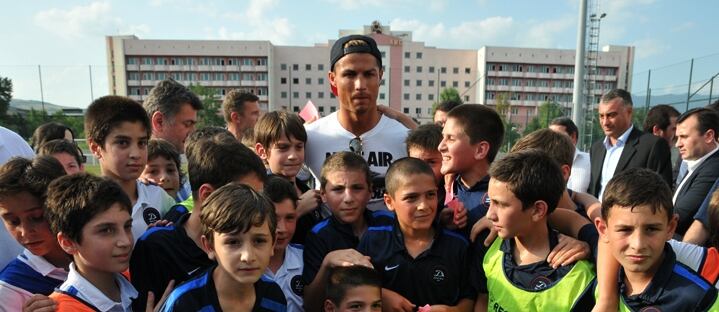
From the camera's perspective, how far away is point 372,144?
10.0 feet

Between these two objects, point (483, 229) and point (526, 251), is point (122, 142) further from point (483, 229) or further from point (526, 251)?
point (526, 251)

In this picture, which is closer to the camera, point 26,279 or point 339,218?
point 26,279

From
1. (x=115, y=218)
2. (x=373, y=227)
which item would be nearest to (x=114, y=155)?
(x=115, y=218)

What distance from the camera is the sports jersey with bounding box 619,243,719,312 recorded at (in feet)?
5.46

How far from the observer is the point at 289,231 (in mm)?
2336

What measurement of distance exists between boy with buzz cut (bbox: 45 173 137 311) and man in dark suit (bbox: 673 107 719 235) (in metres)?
4.08

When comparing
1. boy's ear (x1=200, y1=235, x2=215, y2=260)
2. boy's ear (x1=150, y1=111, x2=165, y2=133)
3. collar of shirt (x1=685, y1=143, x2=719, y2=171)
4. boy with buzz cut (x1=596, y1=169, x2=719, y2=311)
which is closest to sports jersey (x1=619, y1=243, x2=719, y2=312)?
boy with buzz cut (x1=596, y1=169, x2=719, y2=311)

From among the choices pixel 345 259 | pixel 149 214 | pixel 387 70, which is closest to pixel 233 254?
pixel 345 259

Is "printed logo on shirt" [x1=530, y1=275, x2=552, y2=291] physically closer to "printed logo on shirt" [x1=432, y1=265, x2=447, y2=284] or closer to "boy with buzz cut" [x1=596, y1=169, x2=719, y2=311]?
"boy with buzz cut" [x1=596, y1=169, x2=719, y2=311]

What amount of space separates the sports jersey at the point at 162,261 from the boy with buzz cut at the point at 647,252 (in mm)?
1861

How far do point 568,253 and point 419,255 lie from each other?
0.70 m

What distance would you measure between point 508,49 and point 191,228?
74071mm

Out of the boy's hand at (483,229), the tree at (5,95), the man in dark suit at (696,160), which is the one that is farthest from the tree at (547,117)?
the tree at (5,95)

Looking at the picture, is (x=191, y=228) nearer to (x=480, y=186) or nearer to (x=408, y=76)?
(x=480, y=186)
